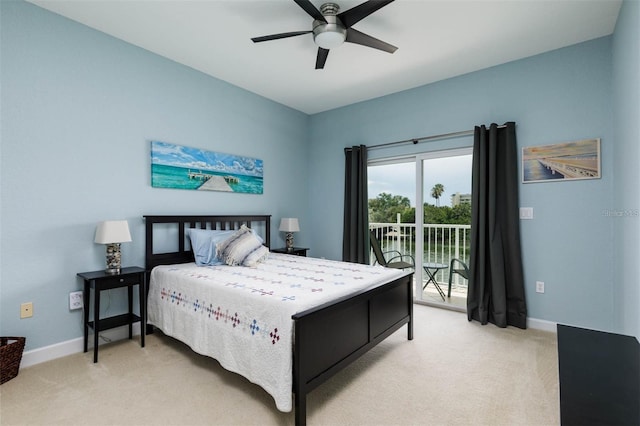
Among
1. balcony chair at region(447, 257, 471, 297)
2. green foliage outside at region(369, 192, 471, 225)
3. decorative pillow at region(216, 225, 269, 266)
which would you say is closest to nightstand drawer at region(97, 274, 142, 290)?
decorative pillow at region(216, 225, 269, 266)

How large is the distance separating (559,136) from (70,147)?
454 cm

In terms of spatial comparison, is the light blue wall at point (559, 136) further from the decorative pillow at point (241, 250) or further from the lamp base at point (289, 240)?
the decorative pillow at point (241, 250)

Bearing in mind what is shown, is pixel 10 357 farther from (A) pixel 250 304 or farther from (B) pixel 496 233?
(B) pixel 496 233

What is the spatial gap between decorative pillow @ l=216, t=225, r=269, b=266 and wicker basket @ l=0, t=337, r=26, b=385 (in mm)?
1577

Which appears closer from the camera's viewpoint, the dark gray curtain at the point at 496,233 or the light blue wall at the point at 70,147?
the light blue wall at the point at 70,147

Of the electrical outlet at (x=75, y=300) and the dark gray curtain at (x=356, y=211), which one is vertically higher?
the dark gray curtain at (x=356, y=211)

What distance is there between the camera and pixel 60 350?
8.41 feet

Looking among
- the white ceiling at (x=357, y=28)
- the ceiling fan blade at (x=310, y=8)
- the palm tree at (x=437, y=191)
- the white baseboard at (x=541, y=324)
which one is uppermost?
the white ceiling at (x=357, y=28)

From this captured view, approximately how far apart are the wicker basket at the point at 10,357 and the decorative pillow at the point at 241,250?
1577mm

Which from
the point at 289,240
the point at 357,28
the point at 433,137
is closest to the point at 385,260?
the point at 289,240

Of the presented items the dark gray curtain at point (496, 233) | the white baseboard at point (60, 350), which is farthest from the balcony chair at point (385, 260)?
the white baseboard at point (60, 350)

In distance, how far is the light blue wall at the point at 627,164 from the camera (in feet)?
6.43

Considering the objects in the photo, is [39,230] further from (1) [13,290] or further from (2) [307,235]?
(2) [307,235]

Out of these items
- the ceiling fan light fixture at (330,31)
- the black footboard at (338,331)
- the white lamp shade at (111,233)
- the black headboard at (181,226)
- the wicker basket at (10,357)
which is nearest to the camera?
the black footboard at (338,331)
